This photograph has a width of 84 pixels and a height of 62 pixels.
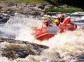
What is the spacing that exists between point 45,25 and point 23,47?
7439 millimetres

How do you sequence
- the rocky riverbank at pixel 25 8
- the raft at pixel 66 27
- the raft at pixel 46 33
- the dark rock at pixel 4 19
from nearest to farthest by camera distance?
the raft at pixel 46 33, the raft at pixel 66 27, the dark rock at pixel 4 19, the rocky riverbank at pixel 25 8

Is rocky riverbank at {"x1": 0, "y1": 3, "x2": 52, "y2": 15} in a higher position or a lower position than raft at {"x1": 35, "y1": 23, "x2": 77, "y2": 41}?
lower

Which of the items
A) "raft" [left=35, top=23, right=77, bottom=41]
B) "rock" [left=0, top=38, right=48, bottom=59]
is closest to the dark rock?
"raft" [left=35, top=23, right=77, bottom=41]

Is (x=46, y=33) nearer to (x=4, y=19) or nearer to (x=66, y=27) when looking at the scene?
(x=66, y=27)

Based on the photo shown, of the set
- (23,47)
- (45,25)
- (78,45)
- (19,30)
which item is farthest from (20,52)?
(19,30)

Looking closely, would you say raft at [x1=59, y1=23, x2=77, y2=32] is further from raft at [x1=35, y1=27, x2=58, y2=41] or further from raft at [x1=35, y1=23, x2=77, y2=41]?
raft at [x1=35, y1=27, x2=58, y2=41]

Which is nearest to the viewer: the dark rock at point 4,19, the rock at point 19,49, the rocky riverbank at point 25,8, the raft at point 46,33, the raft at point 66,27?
the rock at point 19,49

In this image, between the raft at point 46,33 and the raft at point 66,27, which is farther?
the raft at point 66,27

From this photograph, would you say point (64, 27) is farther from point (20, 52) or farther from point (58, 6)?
point (58, 6)

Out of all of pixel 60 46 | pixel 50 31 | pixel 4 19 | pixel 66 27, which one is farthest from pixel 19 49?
pixel 4 19

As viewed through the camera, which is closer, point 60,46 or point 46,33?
point 60,46

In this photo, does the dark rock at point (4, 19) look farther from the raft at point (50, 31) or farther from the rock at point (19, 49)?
the rock at point (19, 49)

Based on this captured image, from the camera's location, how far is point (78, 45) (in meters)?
20.7

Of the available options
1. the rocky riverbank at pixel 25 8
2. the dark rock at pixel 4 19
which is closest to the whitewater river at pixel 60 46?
the dark rock at pixel 4 19
